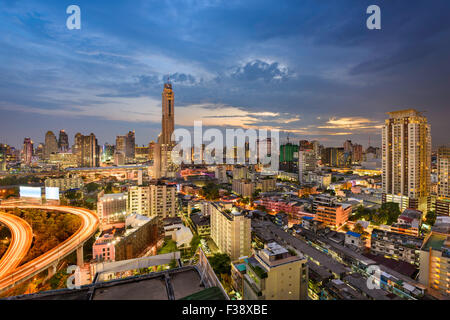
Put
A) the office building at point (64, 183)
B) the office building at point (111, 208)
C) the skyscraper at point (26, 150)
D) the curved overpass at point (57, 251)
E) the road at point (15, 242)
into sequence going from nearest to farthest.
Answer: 1. the curved overpass at point (57, 251)
2. the road at point (15, 242)
3. the office building at point (111, 208)
4. the office building at point (64, 183)
5. the skyscraper at point (26, 150)

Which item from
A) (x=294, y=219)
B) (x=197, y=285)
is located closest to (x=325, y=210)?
(x=294, y=219)

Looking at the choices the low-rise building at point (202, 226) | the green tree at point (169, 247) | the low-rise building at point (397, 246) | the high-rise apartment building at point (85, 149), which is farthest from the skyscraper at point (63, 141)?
the low-rise building at point (397, 246)

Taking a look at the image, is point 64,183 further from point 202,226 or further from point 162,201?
point 202,226

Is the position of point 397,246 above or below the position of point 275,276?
below

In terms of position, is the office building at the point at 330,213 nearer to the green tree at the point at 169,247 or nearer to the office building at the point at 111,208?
the green tree at the point at 169,247

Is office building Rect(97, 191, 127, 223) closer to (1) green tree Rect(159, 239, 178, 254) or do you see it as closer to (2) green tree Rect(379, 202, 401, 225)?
(1) green tree Rect(159, 239, 178, 254)

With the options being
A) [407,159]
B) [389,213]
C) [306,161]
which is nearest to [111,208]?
[389,213]
